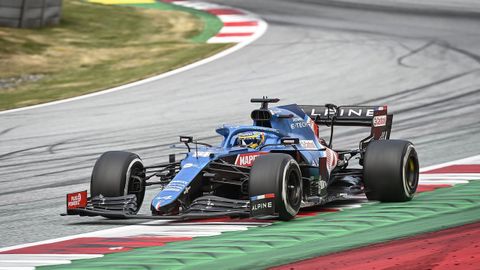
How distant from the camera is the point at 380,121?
12383mm

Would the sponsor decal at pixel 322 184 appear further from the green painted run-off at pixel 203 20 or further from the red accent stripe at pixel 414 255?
the green painted run-off at pixel 203 20

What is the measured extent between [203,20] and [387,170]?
57.9 ft

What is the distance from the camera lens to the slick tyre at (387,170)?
1095 cm

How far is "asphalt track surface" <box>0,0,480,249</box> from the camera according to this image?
13.7 metres

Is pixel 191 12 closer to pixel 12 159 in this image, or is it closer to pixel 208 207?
pixel 12 159

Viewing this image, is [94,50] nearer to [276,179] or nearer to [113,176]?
[113,176]

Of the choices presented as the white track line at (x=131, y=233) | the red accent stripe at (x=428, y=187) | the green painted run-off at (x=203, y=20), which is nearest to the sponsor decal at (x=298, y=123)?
the white track line at (x=131, y=233)

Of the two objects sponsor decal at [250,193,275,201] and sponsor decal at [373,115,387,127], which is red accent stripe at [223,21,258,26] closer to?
sponsor decal at [373,115,387,127]

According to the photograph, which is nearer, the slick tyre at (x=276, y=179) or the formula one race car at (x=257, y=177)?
the slick tyre at (x=276, y=179)

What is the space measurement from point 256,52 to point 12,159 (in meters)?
A: 9.72

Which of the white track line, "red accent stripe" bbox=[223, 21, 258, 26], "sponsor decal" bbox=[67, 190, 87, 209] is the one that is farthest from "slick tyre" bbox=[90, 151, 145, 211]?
"red accent stripe" bbox=[223, 21, 258, 26]

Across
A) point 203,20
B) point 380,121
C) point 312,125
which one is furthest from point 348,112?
point 203,20

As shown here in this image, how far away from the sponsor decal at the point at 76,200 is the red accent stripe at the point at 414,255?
9.46ft

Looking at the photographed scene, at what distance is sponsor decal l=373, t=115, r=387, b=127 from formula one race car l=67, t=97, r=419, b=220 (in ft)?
2.31
